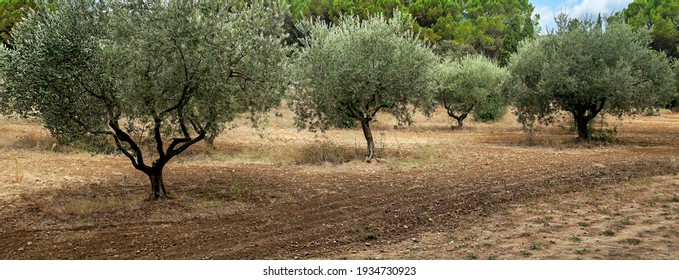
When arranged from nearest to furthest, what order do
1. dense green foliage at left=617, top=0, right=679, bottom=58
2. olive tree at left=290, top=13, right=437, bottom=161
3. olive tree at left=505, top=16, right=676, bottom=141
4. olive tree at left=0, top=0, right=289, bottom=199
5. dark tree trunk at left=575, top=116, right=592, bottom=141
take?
olive tree at left=0, top=0, right=289, bottom=199 < olive tree at left=290, top=13, right=437, bottom=161 < olive tree at left=505, top=16, right=676, bottom=141 < dark tree trunk at left=575, top=116, right=592, bottom=141 < dense green foliage at left=617, top=0, right=679, bottom=58

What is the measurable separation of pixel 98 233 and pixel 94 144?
2.98 metres

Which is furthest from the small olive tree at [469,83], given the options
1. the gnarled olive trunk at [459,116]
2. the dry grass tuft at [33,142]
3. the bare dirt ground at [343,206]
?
the dry grass tuft at [33,142]

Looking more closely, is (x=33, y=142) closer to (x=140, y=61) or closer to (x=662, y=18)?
(x=140, y=61)

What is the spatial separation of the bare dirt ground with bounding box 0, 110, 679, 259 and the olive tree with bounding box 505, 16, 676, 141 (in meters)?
3.51

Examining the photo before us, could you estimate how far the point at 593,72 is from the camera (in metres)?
25.0

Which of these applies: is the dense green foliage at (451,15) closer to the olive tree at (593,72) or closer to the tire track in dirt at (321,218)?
the olive tree at (593,72)

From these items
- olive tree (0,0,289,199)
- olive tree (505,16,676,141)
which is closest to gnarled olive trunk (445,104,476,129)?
olive tree (505,16,676,141)

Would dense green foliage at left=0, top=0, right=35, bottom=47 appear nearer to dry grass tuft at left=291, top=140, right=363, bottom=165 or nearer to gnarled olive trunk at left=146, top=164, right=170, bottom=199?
dry grass tuft at left=291, top=140, right=363, bottom=165

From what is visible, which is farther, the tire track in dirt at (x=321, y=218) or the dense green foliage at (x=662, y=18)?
the dense green foliage at (x=662, y=18)

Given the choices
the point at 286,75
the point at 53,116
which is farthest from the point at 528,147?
the point at 53,116

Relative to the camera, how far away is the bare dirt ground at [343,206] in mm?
9109

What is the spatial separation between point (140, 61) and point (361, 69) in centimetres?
1079

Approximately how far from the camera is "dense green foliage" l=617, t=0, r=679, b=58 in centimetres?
3797

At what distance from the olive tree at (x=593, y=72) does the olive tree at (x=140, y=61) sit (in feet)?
61.5
